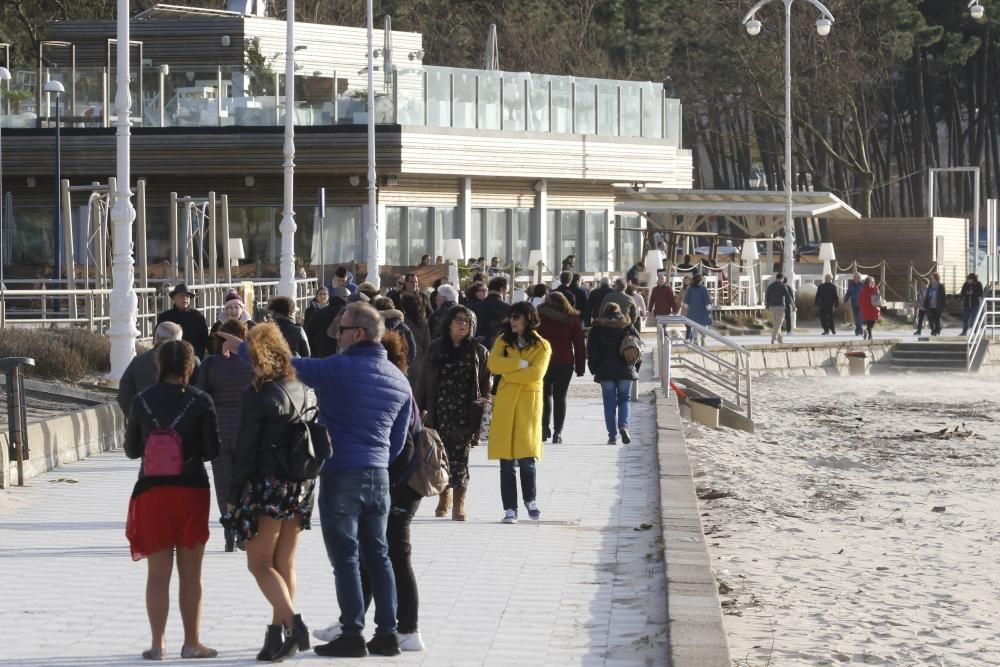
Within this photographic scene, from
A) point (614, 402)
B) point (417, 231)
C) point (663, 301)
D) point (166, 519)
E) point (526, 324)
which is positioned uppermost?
point (417, 231)

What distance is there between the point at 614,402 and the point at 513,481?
627 cm

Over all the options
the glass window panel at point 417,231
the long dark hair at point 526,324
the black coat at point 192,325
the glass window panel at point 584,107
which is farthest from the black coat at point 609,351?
the glass window panel at point 584,107

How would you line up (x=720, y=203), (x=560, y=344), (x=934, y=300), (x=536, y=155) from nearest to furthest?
(x=560, y=344) → (x=934, y=300) → (x=536, y=155) → (x=720, y=203)

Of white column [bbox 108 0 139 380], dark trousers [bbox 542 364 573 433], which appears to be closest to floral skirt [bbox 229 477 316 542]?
dark trousers [bbox 542 364 573 433]

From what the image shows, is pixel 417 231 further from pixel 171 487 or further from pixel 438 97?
pixel 171 487

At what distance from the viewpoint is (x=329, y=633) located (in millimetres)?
8969

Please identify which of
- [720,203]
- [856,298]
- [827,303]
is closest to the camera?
[856,298]

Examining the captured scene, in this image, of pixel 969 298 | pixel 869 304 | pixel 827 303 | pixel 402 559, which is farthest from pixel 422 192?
pixel 402 559

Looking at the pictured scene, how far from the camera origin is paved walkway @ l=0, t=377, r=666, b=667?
914 centimetres

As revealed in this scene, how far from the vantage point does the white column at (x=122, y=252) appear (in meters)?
21.7

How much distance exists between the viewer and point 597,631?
9656mm

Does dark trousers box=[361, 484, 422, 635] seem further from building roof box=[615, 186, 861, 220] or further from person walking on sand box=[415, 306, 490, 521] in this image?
building roof box=[615, 186, 861, 220]

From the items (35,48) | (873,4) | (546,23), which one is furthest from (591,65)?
(35,48)

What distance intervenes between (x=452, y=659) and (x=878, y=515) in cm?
997
